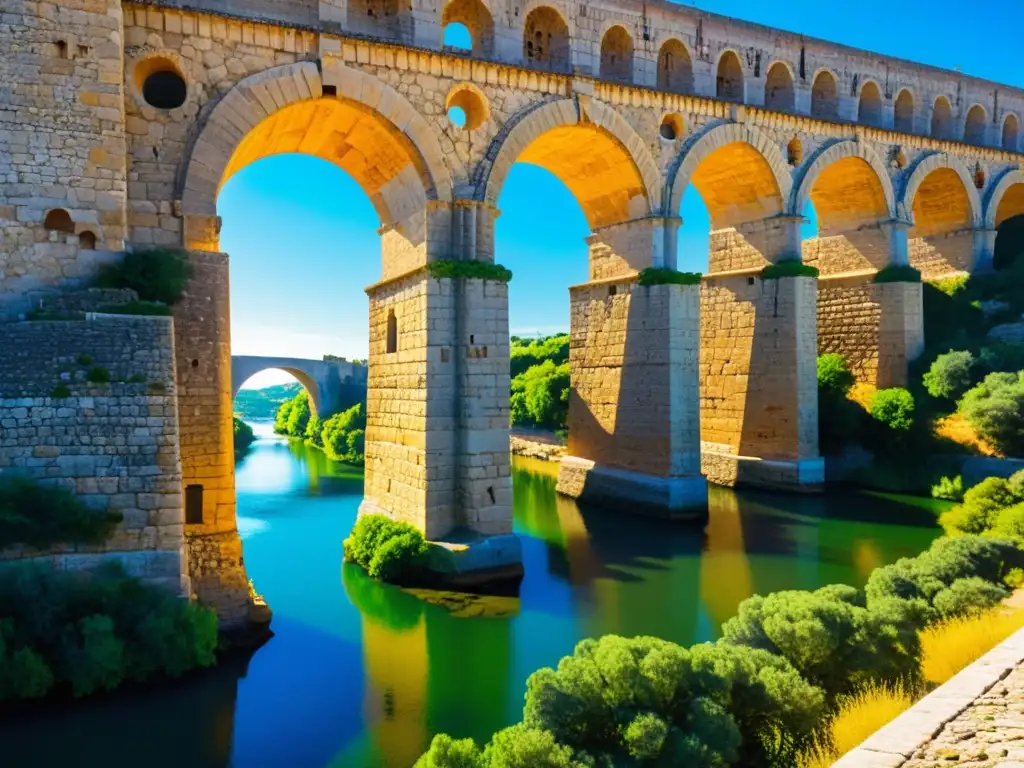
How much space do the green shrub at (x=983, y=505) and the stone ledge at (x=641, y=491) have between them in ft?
15.7

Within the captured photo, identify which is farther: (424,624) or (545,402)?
(545,402)

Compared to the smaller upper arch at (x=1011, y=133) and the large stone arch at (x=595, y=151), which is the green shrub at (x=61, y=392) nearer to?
the large stone arch at (x=595, y=151)

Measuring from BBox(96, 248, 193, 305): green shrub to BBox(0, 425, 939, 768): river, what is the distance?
4.87 m

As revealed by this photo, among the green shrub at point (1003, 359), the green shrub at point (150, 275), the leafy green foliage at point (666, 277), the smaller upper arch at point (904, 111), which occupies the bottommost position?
the green shrub at point (1003, 359)

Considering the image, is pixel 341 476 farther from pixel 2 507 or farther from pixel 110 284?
pixel 2 507

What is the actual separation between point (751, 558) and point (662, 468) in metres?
3.05

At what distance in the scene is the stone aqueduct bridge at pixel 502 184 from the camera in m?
10.2

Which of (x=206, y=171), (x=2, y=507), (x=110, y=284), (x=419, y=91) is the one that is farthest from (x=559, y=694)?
(x=419, y=91)

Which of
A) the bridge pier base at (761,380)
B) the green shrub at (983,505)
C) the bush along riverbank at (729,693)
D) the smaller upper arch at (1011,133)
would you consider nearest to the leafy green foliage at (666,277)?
the bridge pier base at (761,380)

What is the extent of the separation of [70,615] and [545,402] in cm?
2306

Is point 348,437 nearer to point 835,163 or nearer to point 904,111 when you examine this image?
point 835,163

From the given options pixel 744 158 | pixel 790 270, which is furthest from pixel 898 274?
pixel 744 158

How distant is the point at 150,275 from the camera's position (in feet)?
33.0

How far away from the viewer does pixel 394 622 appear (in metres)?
11.1
